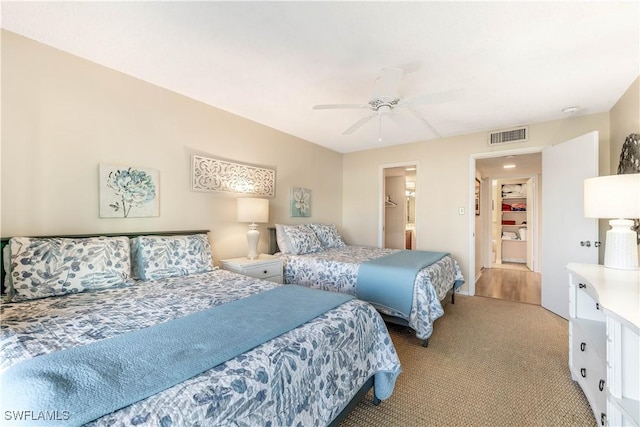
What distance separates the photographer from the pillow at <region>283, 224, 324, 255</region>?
353cm

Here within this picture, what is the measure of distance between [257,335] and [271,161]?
2985 mm

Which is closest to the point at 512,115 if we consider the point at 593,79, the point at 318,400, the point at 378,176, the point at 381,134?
the point at 593,79

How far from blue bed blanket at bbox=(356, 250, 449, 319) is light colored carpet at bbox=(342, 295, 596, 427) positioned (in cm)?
39

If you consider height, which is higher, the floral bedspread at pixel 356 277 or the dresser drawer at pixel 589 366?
the floral bedspread at pixel 356 277

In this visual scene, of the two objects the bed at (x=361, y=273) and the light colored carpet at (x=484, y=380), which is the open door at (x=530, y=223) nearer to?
the light colored carpet at (x=484, y=380)

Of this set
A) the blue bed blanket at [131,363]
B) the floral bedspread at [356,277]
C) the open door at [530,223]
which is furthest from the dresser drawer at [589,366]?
the open door at [530,223]

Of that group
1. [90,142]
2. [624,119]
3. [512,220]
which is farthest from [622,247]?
[512,220]

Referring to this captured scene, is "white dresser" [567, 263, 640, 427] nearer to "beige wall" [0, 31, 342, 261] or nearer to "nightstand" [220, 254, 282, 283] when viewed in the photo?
"nightstand" [220, 254, 282, 283]

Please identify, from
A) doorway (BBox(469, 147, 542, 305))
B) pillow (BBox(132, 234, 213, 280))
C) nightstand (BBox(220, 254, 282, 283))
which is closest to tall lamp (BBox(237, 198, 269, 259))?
nightstand (BBox(220, 254, 282, 283))

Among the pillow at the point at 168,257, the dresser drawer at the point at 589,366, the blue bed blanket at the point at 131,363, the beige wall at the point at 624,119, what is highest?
the beige wall at the point at 624,119

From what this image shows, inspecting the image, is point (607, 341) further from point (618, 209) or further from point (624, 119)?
point (624, 119)

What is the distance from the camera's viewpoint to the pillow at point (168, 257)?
2238mm

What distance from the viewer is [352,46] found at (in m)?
1.96

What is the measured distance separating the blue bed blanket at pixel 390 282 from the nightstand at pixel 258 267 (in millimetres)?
941
